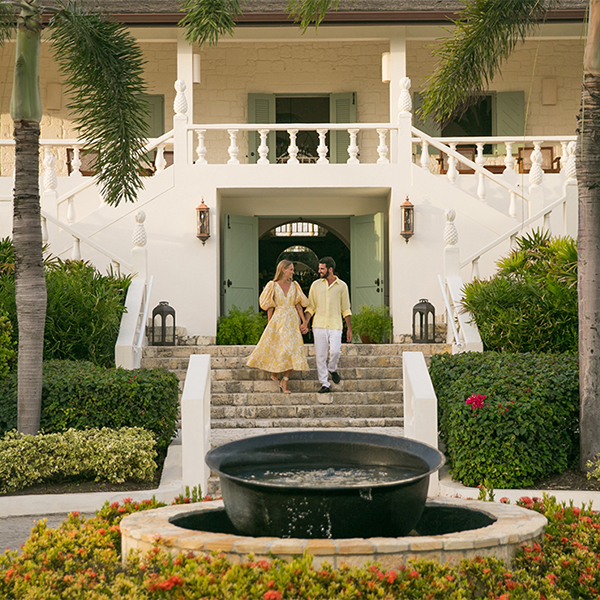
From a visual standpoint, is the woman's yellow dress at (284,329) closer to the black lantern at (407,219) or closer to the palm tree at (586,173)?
the palm tree at (586,173)

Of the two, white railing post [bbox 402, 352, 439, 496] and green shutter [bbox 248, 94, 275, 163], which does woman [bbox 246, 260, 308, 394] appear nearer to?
white railing post [bbox 402, 352, 439, 496]

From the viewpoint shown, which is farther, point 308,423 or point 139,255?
point 139,255

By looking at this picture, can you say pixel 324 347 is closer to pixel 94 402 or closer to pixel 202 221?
pixel 94 402

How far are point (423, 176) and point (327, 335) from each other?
4.47m

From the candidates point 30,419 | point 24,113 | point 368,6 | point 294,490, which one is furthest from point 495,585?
point 368,6

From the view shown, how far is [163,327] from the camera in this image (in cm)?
1086

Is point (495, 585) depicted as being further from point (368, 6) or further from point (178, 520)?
point (368, 6)

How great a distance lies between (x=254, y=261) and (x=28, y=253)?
6615 mm

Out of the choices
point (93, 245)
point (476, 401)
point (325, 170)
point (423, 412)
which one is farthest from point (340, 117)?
point (476, 401)

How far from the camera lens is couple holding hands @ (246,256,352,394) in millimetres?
9211

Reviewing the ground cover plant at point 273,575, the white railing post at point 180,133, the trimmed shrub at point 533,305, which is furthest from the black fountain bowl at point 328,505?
the white railing post at point 180,133

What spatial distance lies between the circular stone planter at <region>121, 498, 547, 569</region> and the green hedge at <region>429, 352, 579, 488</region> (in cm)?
261

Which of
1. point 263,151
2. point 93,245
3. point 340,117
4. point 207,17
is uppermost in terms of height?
point 340,117

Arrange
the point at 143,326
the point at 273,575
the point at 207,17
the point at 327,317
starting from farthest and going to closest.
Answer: the point at 143,326 < the point at 327,317 < the point at 207,17 < the point at 273,575
